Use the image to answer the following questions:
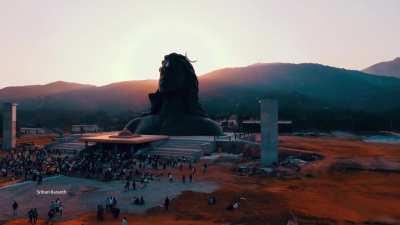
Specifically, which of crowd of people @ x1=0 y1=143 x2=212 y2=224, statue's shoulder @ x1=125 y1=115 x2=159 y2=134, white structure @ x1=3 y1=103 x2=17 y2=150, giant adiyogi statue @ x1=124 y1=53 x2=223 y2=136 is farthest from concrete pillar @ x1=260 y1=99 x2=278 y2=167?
white structure @ x1=3 y1=103 x2=17 y2=150

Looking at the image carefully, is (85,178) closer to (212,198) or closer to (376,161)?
(212,198)

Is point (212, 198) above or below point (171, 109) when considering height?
below

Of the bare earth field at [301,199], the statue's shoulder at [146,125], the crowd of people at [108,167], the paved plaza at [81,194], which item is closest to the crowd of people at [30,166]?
the crowd of people at [108,167]

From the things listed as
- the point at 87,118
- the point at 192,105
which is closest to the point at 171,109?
the point at 192,105

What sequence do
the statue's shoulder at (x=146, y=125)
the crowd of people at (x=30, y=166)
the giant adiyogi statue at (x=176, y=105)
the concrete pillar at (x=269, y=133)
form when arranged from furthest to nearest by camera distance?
the statue's shoulder at (x=146, y=125) < the giant adiyogi statue at (x=176, y=105) < the concrete pillar at (x=269, y=133) < the crowd of people at (x=30, y=166)

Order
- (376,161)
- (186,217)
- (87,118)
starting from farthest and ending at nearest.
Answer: (87,118) < (376,161) < (186,217)

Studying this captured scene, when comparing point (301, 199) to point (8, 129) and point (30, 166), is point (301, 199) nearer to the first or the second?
point (30, 166)

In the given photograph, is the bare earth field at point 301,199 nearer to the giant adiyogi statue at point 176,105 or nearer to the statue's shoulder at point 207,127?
the statue's shoulder at point 207,127
